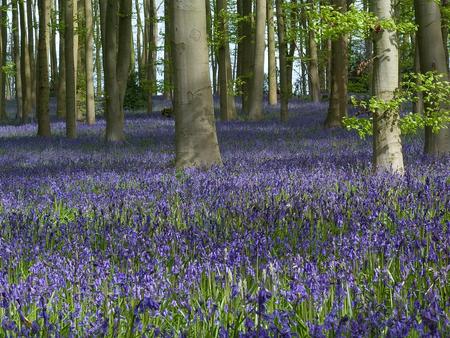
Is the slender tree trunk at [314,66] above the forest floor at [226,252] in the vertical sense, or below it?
above

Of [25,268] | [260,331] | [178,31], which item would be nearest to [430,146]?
[178,31]

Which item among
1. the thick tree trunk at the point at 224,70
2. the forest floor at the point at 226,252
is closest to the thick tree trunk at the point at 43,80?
the thick tree trunk at the point at 224,70

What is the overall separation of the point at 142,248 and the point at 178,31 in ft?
19.8

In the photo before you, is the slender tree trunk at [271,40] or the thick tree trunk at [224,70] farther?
the slender tree trunk at [271,40]

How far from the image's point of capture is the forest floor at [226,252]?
277 cm

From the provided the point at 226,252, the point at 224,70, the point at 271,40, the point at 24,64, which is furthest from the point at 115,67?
the point at 226,252

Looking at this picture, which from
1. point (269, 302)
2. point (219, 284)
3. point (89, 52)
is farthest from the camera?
point (89, 52)

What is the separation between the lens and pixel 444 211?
17.5 ft

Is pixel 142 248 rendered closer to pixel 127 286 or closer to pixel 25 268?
pixel 25 268

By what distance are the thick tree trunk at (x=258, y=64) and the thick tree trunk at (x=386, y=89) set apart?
597 inches

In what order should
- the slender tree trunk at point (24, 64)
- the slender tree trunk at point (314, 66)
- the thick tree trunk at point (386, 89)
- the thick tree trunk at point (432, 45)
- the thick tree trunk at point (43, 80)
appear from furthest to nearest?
the slender tree trunk at point (314, 66) < the slender tree trunk at point (24, 64) < the thick tree trunk at point (43, 80) < the thick tree trunk at point (432, 45) < the thick tree trunk at point (386, 89)

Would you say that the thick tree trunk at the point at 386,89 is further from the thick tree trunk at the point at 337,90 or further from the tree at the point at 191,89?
the thick tree trunk at the point at 337,90

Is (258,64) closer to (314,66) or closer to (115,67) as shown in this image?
(115,67)

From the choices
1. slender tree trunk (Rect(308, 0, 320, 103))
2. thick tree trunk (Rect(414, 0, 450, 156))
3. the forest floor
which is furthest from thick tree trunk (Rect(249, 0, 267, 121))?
the forest floor
